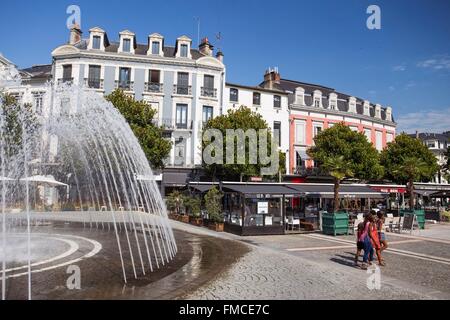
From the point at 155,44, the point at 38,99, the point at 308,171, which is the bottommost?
the point at 308,171

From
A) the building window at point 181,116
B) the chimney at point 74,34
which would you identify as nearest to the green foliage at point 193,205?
the building window at point 181,116

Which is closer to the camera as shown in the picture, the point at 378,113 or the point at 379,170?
the point at 379,170

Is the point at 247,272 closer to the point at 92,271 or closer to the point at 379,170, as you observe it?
the point at 92,271

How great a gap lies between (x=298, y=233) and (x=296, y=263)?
8792 millimetres

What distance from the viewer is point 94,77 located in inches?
1384

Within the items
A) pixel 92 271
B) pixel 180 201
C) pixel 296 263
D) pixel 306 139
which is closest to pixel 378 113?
pixel 306 139

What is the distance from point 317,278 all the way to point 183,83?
31158 mm

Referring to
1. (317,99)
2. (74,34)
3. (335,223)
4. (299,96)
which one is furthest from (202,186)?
(74,34)

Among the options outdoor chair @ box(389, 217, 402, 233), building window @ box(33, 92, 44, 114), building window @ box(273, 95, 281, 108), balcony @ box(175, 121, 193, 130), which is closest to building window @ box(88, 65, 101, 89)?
building window @ box(33, 92, 44, 114)

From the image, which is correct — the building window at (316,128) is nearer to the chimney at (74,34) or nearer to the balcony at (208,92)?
the balcony at (208,92)

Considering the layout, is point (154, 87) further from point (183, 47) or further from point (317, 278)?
point (317, 278)

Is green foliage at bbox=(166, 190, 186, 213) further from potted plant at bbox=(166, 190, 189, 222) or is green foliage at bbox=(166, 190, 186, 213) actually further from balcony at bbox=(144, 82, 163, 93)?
balcony at bbox=(144, 82, 163, 93)

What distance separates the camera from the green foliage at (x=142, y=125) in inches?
1160
